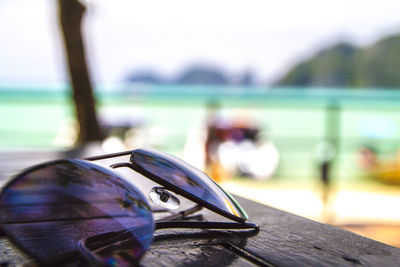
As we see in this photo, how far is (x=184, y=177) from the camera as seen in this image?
48cm

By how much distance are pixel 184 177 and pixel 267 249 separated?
11cm

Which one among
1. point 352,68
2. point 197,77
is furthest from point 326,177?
point 197,77

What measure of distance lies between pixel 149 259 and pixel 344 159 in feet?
29.7

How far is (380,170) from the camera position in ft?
22.4

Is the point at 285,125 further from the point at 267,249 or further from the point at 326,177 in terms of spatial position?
the point at 267,249

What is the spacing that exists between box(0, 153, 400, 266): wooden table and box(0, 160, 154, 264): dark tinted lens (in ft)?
0.08

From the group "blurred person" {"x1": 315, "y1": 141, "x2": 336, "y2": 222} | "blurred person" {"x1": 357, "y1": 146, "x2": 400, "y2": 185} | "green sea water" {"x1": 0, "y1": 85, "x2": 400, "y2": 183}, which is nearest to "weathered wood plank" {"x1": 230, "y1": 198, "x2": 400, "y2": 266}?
"green sea water" {"x1": 0, "y1": 85, "x2": 400, "y2": 183}

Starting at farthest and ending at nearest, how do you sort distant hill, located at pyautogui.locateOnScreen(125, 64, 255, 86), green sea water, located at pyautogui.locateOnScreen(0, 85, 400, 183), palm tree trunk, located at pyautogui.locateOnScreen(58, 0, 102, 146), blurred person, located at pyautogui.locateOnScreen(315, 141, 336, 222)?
1. distant hill, located at pyautogui.locateOnScreen(125, 64, 255, 86)
2. green sea water, located at pyautogui.locateOnScreen(0, 85, 400, 183)
3. blurred person, located at pyautogui.locateOnScreen(315, 141, 336, 222)
4. palm tree trunk, located at pyautogui.locateOnScreen(58, 0, 102, 146)

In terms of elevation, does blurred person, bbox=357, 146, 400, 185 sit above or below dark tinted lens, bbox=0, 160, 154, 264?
below

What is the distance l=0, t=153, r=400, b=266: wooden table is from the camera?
418 mm

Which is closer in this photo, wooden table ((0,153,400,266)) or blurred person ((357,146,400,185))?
wooden table ((0,153,400,266))

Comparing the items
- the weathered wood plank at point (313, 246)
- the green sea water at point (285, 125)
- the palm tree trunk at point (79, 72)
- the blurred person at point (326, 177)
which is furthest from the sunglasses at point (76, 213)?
the blurred person at point (326, 177)

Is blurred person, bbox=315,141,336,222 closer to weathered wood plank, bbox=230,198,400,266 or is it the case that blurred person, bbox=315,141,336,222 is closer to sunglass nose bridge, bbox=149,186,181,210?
weathered wood plank, bbox=230,198,400,266

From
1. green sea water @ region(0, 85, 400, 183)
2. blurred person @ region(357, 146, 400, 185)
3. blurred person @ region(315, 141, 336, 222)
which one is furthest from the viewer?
blurred person @ region(357, 146, 400, 185)
